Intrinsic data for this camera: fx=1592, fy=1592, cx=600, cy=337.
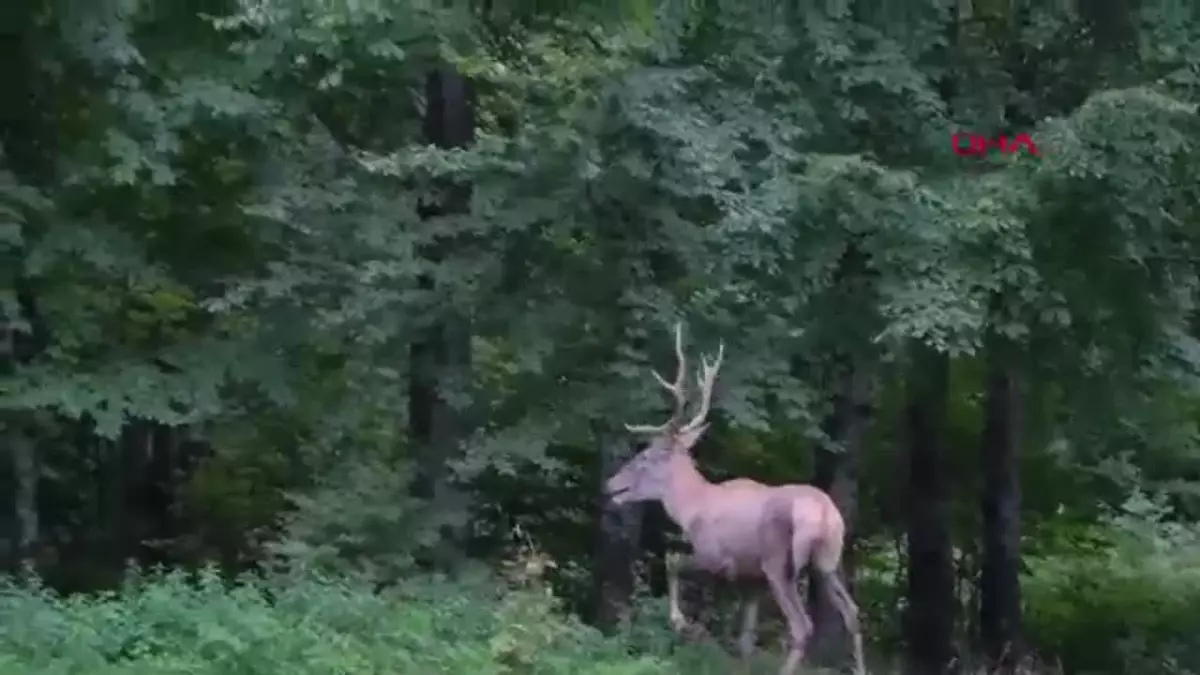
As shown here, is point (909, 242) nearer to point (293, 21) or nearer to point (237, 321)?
point (293, 21)

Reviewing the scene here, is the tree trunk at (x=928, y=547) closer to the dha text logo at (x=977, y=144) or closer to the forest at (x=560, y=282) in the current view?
the forest at (x=560, y=282)

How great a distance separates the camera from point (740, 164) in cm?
1027

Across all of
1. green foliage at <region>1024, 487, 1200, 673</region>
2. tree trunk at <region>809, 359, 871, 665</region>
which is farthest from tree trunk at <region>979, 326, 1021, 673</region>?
tree trunk at <region>809, 359, 871, 665</region>

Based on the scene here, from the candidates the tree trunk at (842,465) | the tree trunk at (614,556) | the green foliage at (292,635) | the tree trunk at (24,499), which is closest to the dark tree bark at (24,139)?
the tree trunk at (24,499)

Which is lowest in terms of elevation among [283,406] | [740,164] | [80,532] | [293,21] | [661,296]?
[80,532]

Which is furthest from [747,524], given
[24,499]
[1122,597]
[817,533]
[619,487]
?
[24,499]

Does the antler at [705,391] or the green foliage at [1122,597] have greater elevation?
the antler at [705,391]

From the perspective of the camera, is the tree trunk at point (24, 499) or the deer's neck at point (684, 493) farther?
the tree trunk at point (24, 499)

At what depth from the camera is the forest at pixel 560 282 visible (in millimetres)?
9258

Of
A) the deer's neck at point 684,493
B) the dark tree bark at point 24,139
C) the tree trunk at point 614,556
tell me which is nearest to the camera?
the deer's neck at point 684,493

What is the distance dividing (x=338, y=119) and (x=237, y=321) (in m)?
1.80

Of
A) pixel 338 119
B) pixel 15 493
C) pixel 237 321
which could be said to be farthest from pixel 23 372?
pixel 15 493

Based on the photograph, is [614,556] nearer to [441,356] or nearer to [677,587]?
[441,356]

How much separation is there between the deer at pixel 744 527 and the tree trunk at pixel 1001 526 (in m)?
3.96
